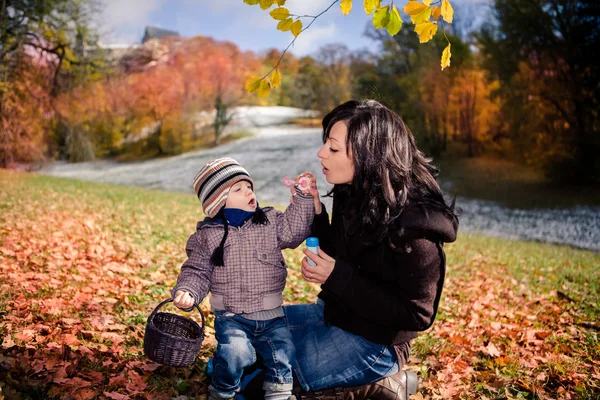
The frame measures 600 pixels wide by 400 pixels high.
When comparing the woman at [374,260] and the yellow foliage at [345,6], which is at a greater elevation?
the yellow foliage at [345,6]

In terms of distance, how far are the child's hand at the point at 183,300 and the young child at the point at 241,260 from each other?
0.02 m

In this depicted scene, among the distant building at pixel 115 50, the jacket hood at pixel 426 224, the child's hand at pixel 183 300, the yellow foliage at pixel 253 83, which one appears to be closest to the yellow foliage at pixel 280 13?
the yellow foliage at pixel 253 83

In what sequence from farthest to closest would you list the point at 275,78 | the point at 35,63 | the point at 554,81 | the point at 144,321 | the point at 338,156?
the point at 554,81 → the point at 35,63 → the point at 144,321 → the point at 275,78 → the point at 338,156

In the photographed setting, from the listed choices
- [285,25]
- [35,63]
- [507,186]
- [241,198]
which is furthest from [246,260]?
[507,186]

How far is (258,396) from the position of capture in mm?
2660

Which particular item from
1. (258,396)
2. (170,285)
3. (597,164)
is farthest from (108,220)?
(597,164)

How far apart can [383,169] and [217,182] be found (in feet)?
3.12

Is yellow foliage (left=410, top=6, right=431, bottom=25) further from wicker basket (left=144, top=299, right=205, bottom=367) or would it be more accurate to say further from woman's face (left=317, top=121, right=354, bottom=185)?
wicker basket (left=144, top=299, right=205, bottom=367)

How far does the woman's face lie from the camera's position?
8.63 ft

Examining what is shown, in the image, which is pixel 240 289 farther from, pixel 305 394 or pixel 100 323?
pixel 100 323

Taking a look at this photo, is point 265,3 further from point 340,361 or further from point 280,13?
point 340,361

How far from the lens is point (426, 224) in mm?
2422

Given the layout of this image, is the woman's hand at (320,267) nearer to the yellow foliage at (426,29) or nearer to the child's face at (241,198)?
the child's face at (241,198)

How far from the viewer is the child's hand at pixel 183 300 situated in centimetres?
254
